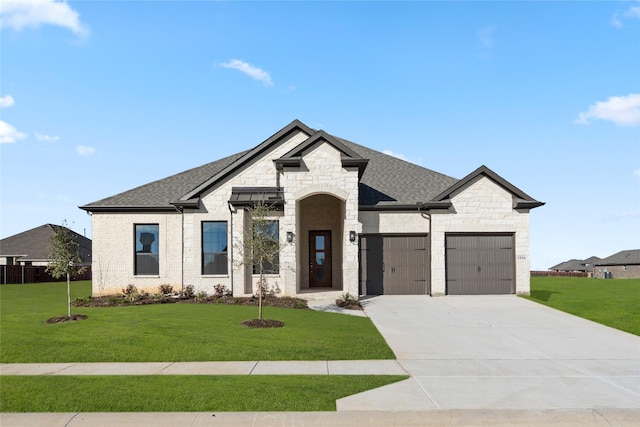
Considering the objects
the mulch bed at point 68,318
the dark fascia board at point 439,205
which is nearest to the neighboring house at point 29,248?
the mulch bed at point 68,318

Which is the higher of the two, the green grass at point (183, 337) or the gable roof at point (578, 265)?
the green grass at point (183, 337)

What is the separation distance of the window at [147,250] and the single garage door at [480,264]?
561 inches

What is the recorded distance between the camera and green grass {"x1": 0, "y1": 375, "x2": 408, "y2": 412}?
6.99 meters

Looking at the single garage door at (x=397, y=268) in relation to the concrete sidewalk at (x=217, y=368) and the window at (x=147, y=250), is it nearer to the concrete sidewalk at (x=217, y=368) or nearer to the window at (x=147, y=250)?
the window at (x=147, y=250)

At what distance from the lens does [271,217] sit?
21.0m

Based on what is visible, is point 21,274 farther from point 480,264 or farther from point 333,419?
point 333,419

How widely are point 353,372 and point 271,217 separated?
A: 12.6 meters

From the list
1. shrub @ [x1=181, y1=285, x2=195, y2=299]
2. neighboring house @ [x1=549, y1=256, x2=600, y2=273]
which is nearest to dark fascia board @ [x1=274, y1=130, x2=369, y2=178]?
shrub @ [x1=181, y1=285, x2=195, y2=299]

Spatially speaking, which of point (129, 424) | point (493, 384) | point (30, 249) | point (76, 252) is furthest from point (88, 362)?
point (30, 249)

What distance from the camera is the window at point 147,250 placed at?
2286 centimetres

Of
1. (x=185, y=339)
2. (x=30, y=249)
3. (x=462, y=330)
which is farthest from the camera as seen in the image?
(x=30, y=249)

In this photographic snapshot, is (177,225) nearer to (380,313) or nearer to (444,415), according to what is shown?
(380,313)

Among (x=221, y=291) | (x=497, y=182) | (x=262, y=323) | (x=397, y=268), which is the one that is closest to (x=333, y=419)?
(x=262, y=323)

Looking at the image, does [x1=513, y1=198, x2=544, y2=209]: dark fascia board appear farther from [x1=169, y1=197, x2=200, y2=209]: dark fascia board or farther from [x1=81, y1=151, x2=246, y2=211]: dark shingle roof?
[x1=81, y1=151, x2=246, y2=211]: dark shingle roof
